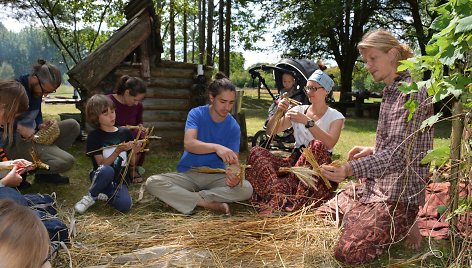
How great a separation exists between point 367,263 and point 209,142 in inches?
78.8

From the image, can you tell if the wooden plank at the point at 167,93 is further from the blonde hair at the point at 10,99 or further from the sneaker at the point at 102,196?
the blonde hair at the point at 10,99

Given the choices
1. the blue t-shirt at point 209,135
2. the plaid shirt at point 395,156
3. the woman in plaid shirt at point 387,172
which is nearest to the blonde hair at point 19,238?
the woman in plaid shirt at point 387,172

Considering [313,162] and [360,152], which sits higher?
[360,152]

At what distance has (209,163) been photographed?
14.4 ft

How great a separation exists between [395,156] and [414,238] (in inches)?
25.3

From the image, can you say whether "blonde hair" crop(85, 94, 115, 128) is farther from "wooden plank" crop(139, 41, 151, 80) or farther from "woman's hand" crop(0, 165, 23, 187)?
"wooden plank" crop(139, 41, 151, 80)

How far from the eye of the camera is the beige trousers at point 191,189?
4137 mm

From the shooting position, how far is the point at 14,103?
3.70 meters

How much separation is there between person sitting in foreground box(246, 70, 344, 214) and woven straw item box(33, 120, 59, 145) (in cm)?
220

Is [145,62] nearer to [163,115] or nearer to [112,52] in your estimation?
[112,52]

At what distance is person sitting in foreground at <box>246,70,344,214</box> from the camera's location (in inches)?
161

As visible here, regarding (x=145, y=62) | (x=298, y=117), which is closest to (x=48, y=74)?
(x=145, y=62)

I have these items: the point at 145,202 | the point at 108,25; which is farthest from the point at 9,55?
the point at 145,202

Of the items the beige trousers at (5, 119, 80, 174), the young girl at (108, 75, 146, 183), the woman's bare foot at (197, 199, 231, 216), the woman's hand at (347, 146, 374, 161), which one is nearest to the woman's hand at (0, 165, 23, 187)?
the beige trousers at (5, 119, 80, 174)
